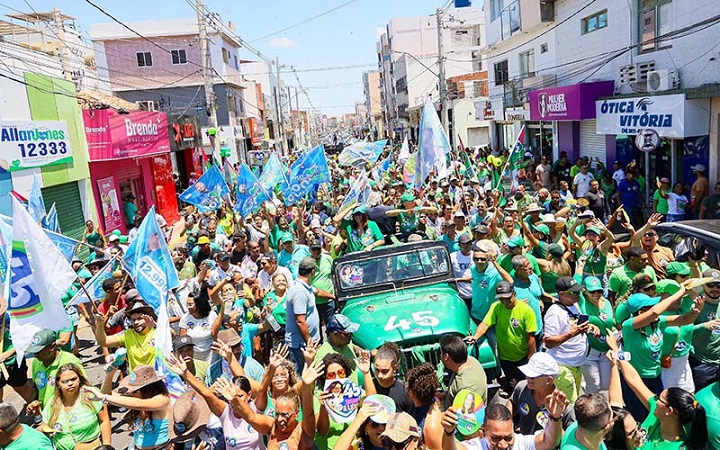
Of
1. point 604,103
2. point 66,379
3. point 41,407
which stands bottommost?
A: point 41,407

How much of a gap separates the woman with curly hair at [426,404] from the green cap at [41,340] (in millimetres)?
3171

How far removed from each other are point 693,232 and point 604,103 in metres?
11.1

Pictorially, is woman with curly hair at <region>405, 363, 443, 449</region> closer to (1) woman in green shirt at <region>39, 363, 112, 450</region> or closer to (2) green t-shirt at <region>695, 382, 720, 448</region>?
(2) green t-shirt at <region>695, 382, 720, 448</region>

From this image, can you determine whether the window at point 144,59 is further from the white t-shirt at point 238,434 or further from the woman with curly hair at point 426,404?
the woman with curly hair at point 426,404

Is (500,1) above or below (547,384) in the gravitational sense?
above

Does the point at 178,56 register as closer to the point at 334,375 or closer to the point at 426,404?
the point at 334,375

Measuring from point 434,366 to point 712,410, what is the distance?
8.31 ft

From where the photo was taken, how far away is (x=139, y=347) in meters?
5.62

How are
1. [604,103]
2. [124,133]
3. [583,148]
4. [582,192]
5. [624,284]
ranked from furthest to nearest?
[583,148] → [124,133] → [604,103] → [582,192] → [624,284]

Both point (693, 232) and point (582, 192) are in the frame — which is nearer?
point (693, 232)

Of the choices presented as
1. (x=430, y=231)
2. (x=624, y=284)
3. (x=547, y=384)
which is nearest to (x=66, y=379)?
(x=547, y=384)

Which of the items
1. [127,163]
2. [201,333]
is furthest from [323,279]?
[127,163]

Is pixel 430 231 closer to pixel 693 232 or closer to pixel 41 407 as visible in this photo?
pixel 693 232

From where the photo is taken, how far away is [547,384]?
4012 millimetres
